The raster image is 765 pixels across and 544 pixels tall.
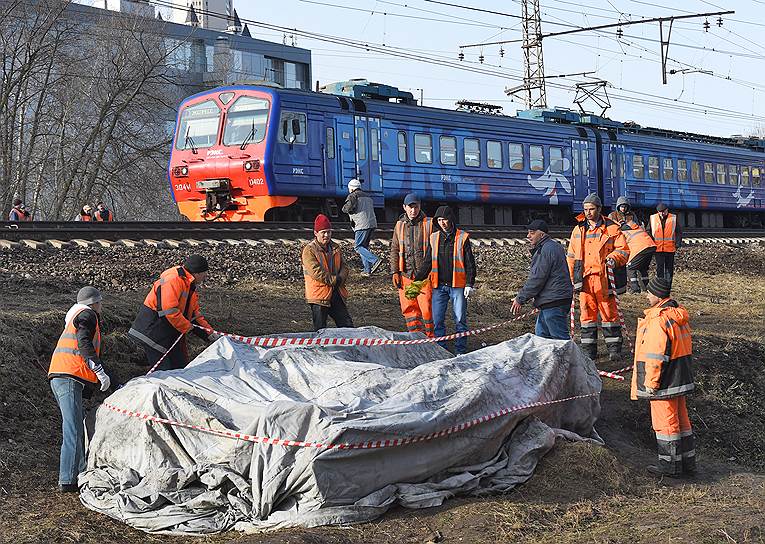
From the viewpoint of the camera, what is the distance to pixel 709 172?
34.8m

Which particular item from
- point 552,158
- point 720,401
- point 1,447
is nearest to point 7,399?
point 1,447

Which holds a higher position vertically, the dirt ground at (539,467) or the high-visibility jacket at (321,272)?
the high-visibility jacket at (321,272)

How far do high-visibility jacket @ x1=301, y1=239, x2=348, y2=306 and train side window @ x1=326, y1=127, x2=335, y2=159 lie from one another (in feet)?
35.4

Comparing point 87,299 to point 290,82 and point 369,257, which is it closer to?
point 369,257

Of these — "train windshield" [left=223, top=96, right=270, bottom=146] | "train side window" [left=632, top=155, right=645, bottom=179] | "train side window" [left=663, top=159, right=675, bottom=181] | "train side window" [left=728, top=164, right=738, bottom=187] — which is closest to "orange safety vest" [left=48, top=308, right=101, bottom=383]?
"train windshield" [left=223, top=96, right=270, bottom=146]

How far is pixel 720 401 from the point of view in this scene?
36.6 feet

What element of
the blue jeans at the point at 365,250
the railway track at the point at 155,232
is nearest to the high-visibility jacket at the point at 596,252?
the blue jeans at the point at 365,250

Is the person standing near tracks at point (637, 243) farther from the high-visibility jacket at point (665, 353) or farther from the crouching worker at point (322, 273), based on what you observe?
the high-visibility jacket at point (665, 353)

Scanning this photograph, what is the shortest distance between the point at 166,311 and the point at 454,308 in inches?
143

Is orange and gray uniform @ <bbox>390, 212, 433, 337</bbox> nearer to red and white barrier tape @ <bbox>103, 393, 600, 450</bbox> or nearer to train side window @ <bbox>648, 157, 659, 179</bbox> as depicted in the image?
red and white barrier tape @ <bbox>103, 393, 600, 450</bbox>

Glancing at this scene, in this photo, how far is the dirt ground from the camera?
20.8 feet

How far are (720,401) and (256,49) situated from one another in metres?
54.2

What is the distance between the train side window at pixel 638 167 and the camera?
31109 millimetres

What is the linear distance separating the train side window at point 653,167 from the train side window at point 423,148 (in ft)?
35.2
